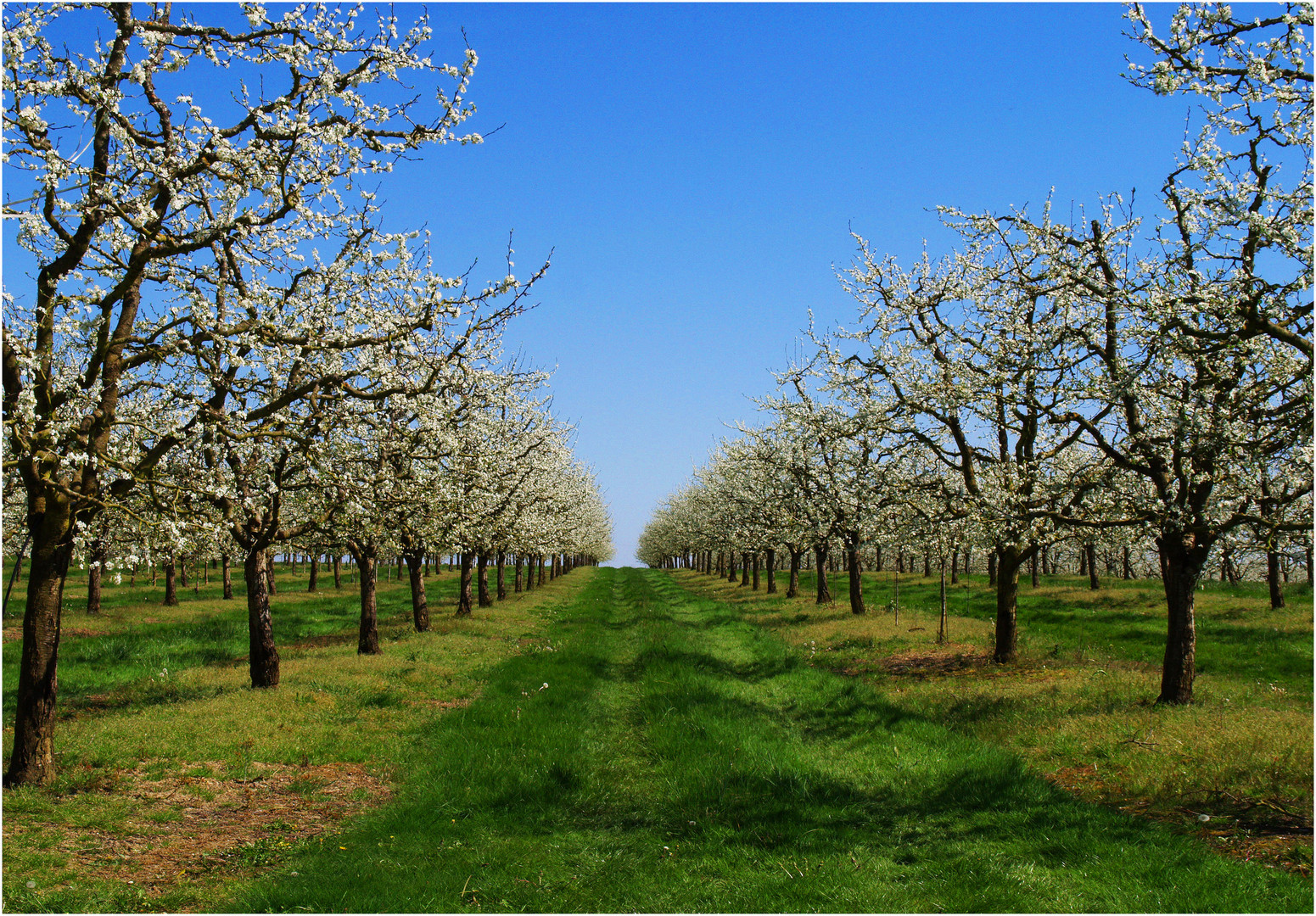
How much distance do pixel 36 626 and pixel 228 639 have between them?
1668 cm

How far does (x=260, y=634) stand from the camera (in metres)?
17.1

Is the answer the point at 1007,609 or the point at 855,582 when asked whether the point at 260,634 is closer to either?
the point at 1007,609

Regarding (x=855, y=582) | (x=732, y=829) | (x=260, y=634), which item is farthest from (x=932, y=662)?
(x=260, y=634)

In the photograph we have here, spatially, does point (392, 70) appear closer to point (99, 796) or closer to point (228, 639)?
point (99, 796)

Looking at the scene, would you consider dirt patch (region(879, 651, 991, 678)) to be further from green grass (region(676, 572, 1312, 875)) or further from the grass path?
the grass path

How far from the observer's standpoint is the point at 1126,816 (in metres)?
9.34

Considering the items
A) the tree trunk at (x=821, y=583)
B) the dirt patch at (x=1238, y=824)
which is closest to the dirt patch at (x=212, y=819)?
the dirt patch at (x=1238, y=824)

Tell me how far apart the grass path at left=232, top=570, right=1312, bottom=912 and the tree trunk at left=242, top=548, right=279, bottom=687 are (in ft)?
18.3

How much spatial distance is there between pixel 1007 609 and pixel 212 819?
62.0 ft

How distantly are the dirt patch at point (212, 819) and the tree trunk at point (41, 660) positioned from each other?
3.71 feet

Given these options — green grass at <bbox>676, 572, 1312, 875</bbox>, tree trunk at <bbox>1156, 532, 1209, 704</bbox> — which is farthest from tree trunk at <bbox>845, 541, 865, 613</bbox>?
tree trunk at <bbox>1156, 532, 1209, 704</bbox>

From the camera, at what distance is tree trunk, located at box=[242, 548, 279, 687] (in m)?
16.9

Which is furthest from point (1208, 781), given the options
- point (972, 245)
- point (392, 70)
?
point (392, 70)

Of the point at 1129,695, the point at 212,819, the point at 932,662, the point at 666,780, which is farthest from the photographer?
the point at 932,662
